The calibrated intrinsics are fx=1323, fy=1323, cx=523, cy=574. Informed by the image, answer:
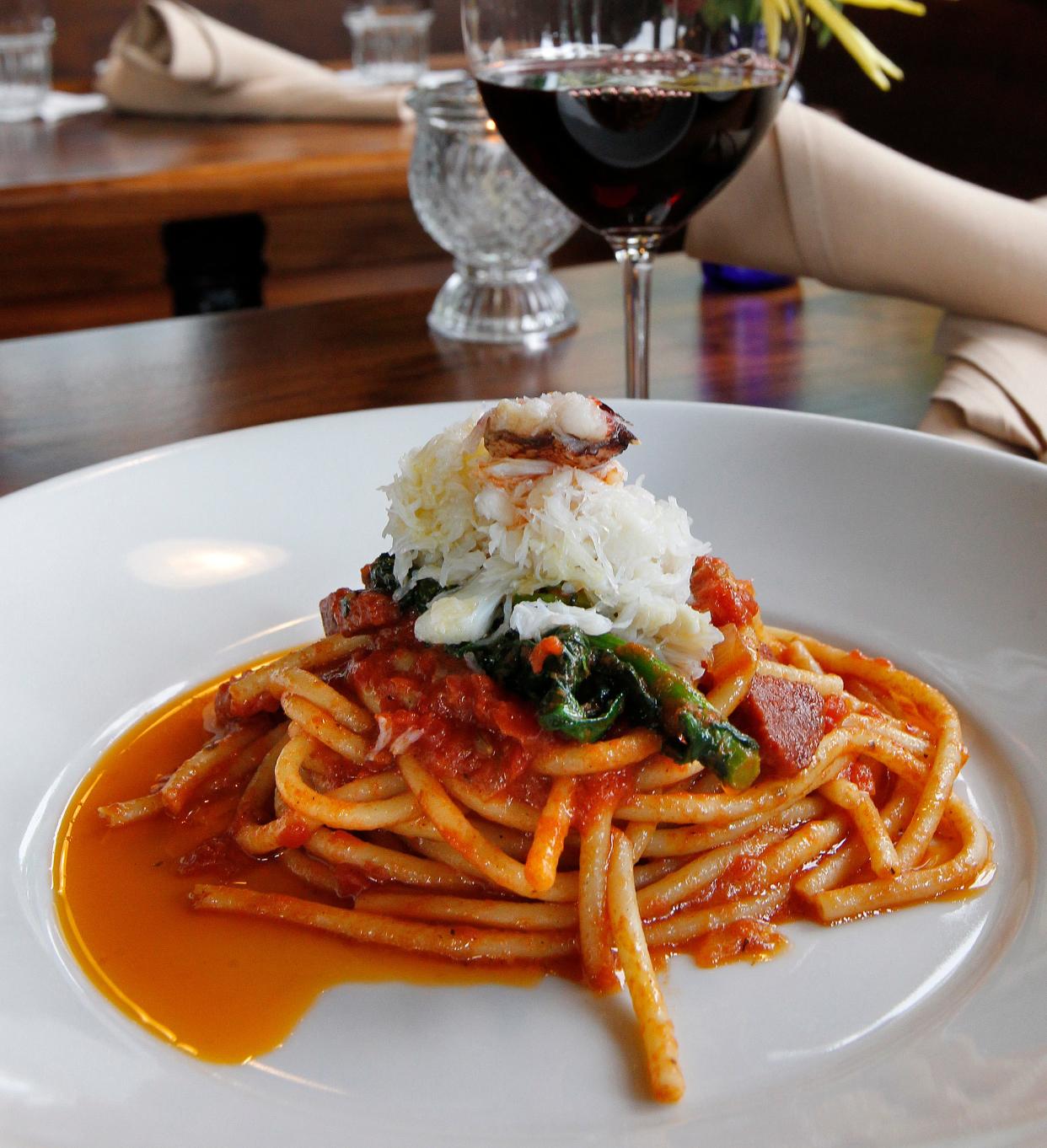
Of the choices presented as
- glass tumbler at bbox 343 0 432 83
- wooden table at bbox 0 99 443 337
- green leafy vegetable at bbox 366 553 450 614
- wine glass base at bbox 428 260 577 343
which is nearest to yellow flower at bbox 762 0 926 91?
wine glass base at bbox 428 260 577 343

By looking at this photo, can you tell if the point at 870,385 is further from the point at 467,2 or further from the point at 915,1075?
the point at 915,1075

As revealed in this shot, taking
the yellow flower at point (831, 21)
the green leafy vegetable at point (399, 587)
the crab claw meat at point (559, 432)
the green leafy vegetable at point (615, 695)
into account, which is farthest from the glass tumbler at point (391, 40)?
the green leafy vegetable at point (615, 695)

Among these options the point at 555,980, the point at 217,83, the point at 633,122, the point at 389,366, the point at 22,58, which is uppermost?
the point at 633,122

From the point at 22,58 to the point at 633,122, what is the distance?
14.5 ft

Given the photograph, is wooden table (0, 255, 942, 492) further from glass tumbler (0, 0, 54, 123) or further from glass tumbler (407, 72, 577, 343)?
glass tumbler (0, 0, 54, 123)

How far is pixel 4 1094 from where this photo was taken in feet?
3.76

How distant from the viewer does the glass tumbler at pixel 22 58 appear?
5520 millimetres

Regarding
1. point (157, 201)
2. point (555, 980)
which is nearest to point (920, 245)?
point (555, 980)

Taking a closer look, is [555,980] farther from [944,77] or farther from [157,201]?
[944,77]

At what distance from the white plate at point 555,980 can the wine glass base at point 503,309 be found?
2.72 ft

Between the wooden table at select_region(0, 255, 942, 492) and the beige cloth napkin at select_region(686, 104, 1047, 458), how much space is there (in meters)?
0.17

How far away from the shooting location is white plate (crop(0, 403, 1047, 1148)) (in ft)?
3.96

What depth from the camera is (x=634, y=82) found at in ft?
6.82

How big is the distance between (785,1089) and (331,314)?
7.97 ft
